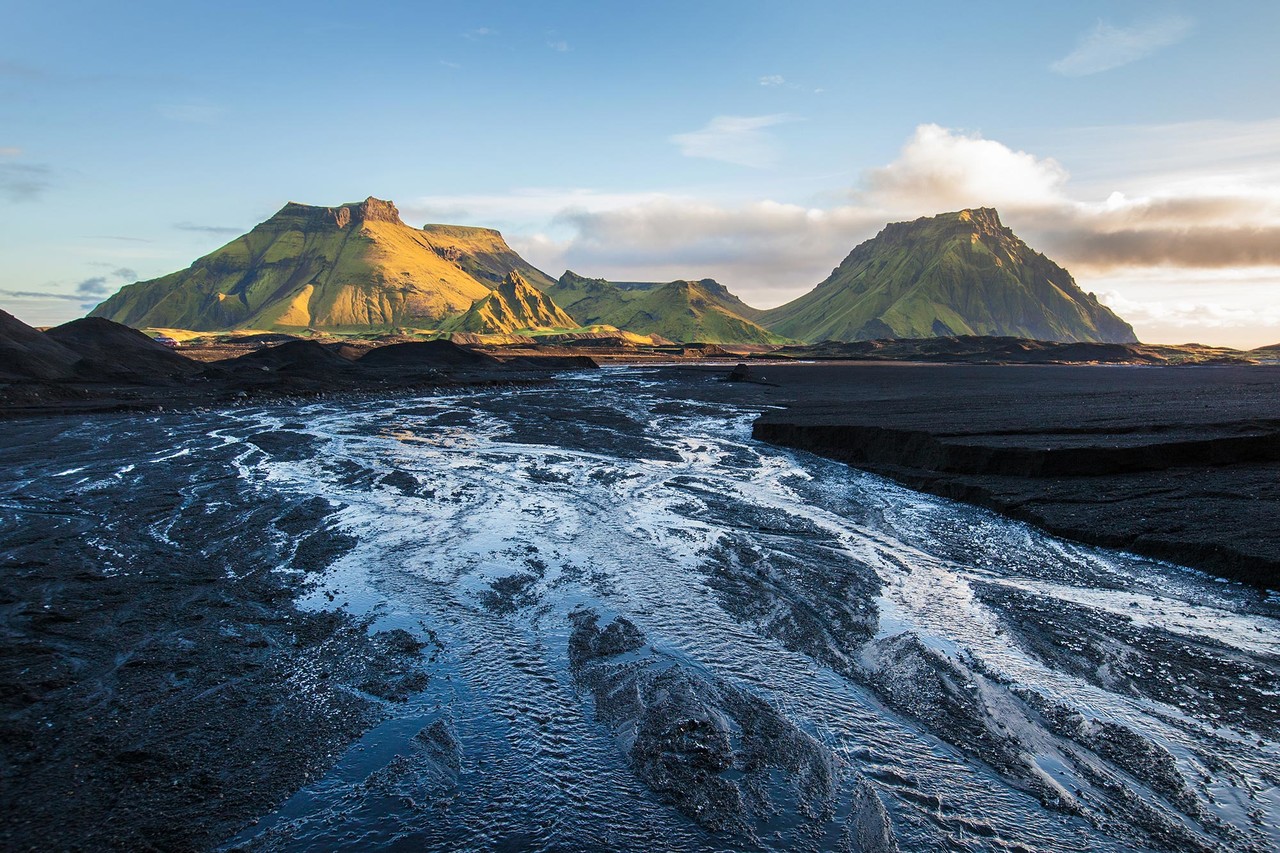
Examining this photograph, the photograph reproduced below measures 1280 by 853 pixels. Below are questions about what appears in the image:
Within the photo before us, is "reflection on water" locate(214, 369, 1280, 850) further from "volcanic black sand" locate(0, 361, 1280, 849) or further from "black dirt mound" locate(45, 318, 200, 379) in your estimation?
"black dirt mound" locate(45, 318, 200, 379)

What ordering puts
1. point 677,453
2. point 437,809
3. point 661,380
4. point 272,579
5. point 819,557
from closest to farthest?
point 437,809, point 272,579, point 819,557, point 677,453, point 661,380

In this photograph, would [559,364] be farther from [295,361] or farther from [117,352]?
[117,352]

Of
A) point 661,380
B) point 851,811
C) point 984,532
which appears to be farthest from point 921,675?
point 661,380

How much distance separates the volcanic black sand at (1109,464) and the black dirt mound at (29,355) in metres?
54.9

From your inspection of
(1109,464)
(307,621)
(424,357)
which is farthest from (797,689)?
(424,357)

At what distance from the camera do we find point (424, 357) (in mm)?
93688

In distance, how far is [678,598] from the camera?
11555 millimetres

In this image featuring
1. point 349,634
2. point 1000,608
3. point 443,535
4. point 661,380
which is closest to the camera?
point 349,634

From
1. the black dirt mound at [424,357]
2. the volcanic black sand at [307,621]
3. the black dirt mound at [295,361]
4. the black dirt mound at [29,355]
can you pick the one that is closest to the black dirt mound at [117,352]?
the black dirt mound at [29,355]

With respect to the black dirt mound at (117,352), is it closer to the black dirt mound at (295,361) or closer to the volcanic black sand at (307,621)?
the black dirt mound at (295,361)

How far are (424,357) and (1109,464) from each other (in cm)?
8816

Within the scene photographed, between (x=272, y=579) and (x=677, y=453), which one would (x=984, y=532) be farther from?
(x=272, y=579)

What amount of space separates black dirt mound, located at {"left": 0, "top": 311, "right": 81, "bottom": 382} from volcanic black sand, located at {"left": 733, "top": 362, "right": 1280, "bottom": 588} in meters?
54.9

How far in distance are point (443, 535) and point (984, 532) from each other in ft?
42.9
